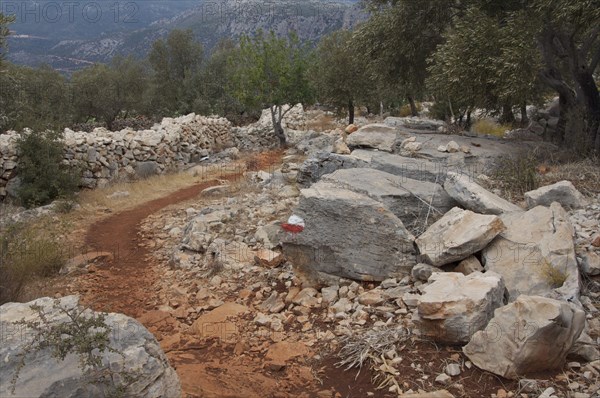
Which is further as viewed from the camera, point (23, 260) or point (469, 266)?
point (23, 260)

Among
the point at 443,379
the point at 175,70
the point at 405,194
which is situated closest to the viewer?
the point at 443,379

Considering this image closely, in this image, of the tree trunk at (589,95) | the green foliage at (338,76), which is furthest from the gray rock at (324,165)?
the green foliage at (338,76)

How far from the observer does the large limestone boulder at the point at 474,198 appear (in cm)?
633

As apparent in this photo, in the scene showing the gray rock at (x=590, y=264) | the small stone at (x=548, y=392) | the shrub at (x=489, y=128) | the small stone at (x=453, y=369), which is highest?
the gray rock at (x=590, y=264)

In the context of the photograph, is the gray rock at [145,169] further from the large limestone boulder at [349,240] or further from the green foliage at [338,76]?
the large limestone boulder at [349,240]

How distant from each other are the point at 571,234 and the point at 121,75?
→ 108 ft

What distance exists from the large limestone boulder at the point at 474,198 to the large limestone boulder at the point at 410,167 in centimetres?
100

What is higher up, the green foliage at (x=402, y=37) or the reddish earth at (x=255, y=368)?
the green foliage at (x=402, y=37)

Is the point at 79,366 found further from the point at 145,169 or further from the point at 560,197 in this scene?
the point at 145,169

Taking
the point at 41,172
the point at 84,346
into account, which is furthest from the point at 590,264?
the point at 41,172

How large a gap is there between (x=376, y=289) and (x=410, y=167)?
3503mm

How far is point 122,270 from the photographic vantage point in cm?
827

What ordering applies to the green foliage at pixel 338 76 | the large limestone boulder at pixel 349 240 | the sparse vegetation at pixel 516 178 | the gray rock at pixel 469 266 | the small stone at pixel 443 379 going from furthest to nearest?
the green foliage at pixel 338 76
the sparse vegetation at pixel 516 178
the large limestone boulder at pixel 349 240
the gray rock at pixel 469 266
the small stone at pixel 443 379

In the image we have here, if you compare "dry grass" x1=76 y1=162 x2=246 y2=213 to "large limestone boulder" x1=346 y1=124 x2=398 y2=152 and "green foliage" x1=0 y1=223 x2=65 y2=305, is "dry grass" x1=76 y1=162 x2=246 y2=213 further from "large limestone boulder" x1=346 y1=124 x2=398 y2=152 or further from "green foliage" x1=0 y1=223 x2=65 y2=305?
"large limestone boulder" x1=346 y1=124 x2=398 y2=152
